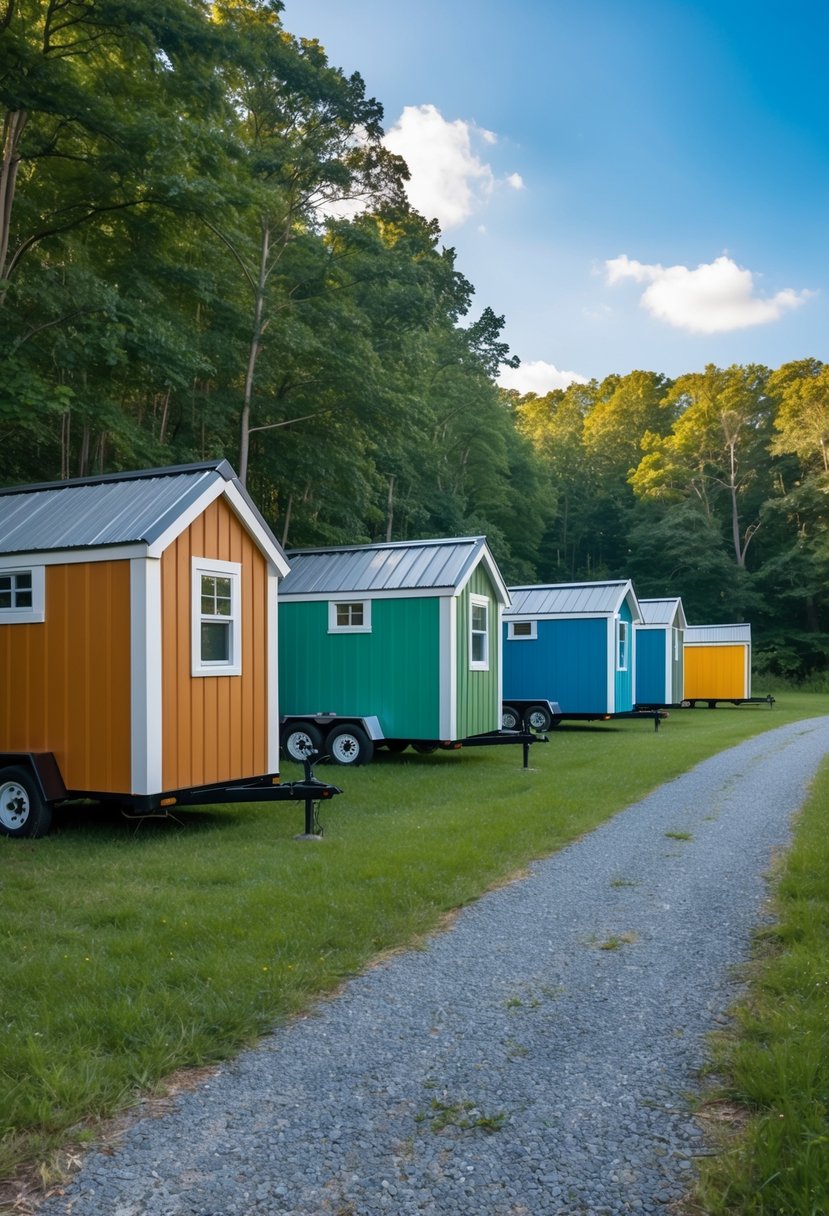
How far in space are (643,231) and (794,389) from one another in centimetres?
4120

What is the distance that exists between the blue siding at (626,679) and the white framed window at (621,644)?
0.38ft

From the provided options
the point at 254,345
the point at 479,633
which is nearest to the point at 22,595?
the point at 479,633

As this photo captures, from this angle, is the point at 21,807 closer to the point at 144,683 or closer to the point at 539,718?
the point at 144,683

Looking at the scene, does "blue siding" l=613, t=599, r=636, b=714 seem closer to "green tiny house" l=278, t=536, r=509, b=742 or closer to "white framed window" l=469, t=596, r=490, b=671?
"green tiny house" l=278, t=536, r=509, b=742

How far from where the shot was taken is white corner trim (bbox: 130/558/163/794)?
8461 mm

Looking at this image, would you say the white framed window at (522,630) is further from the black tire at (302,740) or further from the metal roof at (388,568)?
the black tire at (302,740)

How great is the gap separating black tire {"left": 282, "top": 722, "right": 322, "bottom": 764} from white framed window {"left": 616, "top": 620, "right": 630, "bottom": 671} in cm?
999

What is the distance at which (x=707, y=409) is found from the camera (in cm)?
5572

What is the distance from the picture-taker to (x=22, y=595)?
366 inches

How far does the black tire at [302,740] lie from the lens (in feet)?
49.7

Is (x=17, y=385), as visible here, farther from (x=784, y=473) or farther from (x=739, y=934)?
(x=784, y=473)

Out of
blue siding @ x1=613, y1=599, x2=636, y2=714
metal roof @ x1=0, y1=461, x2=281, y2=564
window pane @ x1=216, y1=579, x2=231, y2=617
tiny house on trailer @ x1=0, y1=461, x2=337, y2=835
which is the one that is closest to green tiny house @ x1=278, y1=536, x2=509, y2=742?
metal roof @ x1=0, y1=461, x2=281, y2=564

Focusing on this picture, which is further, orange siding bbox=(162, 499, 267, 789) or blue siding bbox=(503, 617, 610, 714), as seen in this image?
blue siding bbox=(503, 617, 610, 714)

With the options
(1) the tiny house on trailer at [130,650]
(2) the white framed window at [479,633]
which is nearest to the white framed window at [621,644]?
(2) the white framed window at [479,633]
